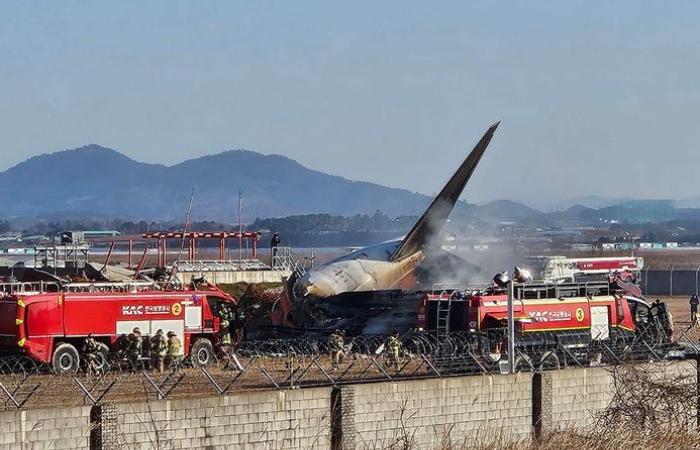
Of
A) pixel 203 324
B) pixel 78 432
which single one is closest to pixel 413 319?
pixel 203 324

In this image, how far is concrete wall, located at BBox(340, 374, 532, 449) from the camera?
2017 cm

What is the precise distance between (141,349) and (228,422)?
1872 centimetres

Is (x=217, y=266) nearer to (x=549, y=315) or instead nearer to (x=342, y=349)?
(x=549, y=315)

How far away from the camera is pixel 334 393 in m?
20.0

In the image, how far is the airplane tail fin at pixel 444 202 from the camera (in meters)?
57.9

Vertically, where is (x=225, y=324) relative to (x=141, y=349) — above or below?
above

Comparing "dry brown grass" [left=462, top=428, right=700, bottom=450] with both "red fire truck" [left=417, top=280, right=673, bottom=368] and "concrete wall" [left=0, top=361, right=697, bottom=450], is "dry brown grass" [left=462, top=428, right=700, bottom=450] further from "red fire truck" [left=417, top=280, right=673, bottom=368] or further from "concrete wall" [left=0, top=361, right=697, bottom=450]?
"red fire truck" [left=417, top=280, right=673, bottom=368]

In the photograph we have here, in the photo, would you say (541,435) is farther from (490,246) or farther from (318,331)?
(490,246)

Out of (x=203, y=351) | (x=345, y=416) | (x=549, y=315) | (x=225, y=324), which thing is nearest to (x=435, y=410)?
(x=345, y=416)

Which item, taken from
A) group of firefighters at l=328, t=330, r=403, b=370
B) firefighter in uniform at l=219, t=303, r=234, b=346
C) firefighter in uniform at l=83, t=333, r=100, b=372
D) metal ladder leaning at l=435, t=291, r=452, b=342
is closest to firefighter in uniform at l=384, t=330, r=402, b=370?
group of firefighters at l=328, t=330, r=403, b=370

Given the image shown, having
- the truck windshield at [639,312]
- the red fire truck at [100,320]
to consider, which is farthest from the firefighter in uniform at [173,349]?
the truck windshield at [639,312]

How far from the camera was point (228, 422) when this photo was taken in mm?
18766

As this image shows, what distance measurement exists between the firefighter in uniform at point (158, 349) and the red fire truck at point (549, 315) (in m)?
7.48

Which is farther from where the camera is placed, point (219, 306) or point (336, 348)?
point (219, 306)
